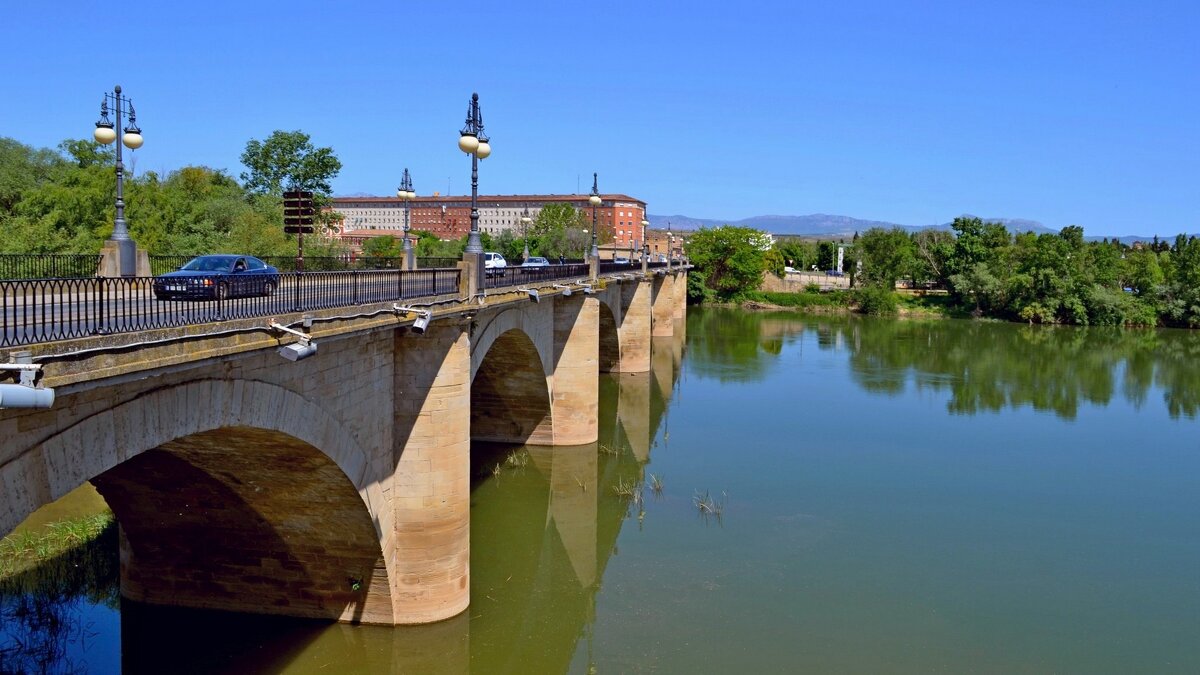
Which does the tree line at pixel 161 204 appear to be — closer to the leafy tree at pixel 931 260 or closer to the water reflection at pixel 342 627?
the water reflection at pixel 342 627

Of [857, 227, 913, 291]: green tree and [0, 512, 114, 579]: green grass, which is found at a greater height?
[857, 227, 913, 291]: green tree

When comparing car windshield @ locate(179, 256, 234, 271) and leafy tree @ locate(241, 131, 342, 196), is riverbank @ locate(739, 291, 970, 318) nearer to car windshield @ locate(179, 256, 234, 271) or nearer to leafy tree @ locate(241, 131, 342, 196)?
leafy tree @ locate(241, 131, 342, 196)

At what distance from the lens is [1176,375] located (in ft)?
148

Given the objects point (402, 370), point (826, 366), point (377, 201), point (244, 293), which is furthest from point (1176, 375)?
point (377, 201)

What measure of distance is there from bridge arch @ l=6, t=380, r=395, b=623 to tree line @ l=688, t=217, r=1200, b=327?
66425 millimetres

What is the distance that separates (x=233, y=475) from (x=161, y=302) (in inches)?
114

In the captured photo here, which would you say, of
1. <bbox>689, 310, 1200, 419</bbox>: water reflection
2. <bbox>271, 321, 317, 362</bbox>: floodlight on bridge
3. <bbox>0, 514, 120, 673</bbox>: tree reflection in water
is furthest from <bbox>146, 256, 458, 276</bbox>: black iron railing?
<bbox>689, 310, 1200, 419</bbox>: water reflection

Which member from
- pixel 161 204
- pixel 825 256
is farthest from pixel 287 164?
pixel 825 256

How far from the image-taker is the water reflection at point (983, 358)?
38031 millimetres

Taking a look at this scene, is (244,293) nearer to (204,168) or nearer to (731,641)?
(731,641)

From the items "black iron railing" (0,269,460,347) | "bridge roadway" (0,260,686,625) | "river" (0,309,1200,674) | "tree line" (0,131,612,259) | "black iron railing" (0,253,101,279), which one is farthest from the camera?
"tree line" (0,131,612,259)

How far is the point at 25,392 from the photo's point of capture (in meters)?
5.84

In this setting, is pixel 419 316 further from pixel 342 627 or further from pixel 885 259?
pixel 885 259

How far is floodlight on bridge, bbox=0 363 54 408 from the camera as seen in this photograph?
5.71 meters
